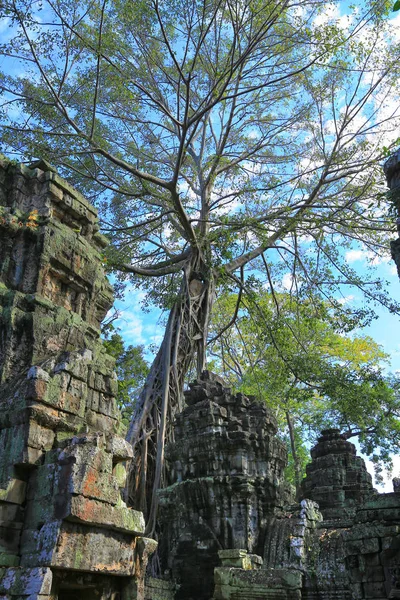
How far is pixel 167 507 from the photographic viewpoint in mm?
8734

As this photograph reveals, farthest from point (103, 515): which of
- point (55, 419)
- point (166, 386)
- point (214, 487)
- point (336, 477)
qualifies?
point (336, 477)

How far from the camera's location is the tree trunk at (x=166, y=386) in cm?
959

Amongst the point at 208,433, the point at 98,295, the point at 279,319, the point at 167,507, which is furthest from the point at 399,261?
the point at 279,319

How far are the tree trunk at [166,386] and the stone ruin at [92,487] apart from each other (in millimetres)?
811

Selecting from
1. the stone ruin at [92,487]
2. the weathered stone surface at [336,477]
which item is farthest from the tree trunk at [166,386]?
the weathered stone surface at [336,477]

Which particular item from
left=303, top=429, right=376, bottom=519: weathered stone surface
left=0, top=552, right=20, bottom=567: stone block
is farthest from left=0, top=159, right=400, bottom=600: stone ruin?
left=303, top=429, right=376, bottom=519: weathered stone surface

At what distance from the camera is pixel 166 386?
10.4m

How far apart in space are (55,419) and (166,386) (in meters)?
6.77

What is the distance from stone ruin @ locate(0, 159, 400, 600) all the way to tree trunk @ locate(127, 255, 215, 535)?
0.81 metres

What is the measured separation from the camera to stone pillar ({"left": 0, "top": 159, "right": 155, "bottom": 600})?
130 inches

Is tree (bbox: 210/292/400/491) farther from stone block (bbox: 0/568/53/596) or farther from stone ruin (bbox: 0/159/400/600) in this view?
stone block (bbox: 0/568/53/596)

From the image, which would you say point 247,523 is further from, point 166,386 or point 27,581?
point 27,581

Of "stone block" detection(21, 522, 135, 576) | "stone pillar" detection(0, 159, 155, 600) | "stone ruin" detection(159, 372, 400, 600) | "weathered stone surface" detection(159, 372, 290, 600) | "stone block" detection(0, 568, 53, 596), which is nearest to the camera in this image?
"stone block" detection(0, 568, 53, 596)

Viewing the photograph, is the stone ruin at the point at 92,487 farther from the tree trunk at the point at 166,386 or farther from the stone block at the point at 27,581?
the tree trunk at the point at 166,386
